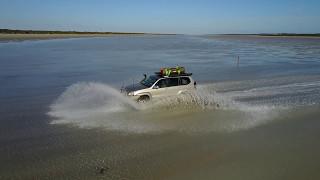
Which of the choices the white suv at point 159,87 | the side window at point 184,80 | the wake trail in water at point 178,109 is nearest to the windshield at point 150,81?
the white suv at point 159,87

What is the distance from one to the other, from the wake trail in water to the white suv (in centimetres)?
28

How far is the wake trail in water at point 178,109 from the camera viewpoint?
1458cm

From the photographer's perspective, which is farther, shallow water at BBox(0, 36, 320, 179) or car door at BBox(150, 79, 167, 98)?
car door at BBox(150, 79, 167, 98)

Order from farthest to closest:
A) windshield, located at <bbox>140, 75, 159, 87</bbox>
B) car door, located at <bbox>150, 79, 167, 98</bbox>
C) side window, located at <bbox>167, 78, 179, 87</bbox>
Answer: side window, located at <bbox>167, 78, 179, 87</bbox> < windshield, located at <bbox>140, 75, 159, 87</bbox> < car door, located at <bbox>150, 79, 167, 98</bbox>

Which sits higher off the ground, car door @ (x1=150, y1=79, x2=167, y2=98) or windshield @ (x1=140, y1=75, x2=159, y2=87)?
windshield @ (x1=140, y1=75, x2=159, y2=87)

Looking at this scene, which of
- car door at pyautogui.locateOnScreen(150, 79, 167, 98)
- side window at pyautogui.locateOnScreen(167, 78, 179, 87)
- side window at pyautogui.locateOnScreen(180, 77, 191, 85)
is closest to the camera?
car door at pyautogui.locateOnScreen(150, 79, 167, 98)

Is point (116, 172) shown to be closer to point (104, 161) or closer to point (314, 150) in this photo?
point (104, 161)

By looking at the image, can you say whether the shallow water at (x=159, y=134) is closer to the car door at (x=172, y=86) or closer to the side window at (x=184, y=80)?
the car door at (x=172, y=86)

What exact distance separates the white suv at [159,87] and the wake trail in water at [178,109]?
0.93ft

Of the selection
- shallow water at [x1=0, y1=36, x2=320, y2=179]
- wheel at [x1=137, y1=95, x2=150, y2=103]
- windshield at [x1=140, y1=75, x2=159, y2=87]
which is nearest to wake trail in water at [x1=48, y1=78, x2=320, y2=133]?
shallow water at [x1=0, y1=36, x2=320, y2=179]

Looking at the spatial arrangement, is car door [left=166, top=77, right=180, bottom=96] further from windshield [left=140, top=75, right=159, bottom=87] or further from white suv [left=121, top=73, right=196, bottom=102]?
windshield [left=140, top=75, right=159, bottom=87]

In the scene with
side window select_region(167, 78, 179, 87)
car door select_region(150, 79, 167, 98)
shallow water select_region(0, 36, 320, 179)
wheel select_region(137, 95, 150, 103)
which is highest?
side window select_region(167, 78, 179, 87)

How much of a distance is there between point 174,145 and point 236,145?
2095 mm

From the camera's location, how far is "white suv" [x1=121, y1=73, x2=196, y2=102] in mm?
17469
